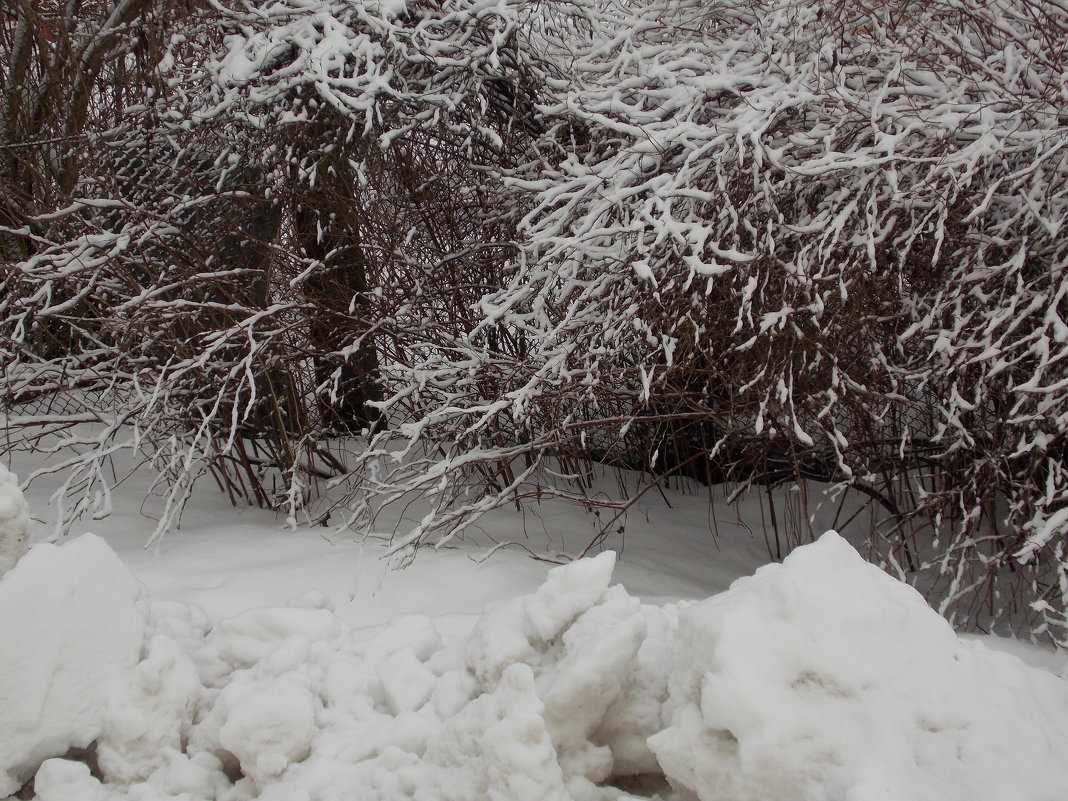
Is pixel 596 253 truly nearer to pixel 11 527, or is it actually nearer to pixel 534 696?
pixel 534 696

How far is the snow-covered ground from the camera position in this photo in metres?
1.74

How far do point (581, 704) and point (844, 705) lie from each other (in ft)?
1.90

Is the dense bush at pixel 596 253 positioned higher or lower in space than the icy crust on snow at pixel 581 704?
higher

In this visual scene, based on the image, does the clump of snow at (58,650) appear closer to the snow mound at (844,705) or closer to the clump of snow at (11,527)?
the clump of snow at (11,527)

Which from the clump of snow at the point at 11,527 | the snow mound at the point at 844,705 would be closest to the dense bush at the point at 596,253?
the clump of snow at the point at 11,527

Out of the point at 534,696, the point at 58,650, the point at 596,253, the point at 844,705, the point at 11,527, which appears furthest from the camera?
the point at 596,253

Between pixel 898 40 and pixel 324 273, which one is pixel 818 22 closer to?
pixel 898 40

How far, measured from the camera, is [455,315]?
4348 mm

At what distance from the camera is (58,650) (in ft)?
7.30

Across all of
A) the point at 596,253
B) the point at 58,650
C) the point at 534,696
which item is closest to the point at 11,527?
the point at 58,650

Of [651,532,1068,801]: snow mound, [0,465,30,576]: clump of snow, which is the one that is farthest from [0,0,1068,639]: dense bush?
[651,532,1068,801]: snow mound

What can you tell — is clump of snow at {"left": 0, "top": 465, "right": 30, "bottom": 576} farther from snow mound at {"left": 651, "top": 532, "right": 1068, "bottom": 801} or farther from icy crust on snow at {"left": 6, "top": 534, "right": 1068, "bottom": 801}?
snow mound at {"left": 651, "top": 532, "right": 1068, "bottom": 801}

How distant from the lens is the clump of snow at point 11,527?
8.21 feet

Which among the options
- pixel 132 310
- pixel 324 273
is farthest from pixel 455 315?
pixel 132 310
